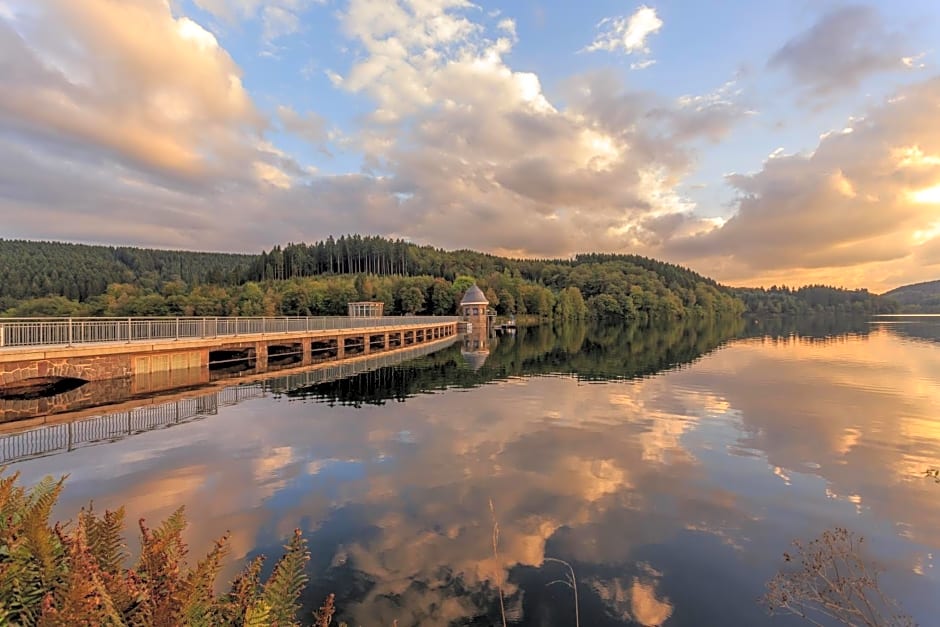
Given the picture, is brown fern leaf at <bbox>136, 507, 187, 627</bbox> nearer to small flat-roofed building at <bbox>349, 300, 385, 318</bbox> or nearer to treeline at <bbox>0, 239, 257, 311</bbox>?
small flat-roofed building at <bbox>349, 300, 385, 318</bbox>

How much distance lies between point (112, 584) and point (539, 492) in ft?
30.1

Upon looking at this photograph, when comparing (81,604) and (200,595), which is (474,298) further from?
(81,604)

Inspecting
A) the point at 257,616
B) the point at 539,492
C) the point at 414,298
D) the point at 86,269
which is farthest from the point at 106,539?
the point at 86,269

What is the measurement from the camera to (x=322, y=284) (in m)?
118

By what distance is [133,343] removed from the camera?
2355 cm

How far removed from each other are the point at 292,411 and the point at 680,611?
16.9 metres

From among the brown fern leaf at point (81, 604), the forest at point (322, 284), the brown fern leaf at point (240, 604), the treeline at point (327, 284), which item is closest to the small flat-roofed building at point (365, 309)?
the forest at point (322, 284)

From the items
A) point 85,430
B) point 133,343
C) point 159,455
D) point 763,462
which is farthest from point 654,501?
point 133,343

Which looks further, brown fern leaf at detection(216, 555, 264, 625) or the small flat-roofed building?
the small flat-roofed building

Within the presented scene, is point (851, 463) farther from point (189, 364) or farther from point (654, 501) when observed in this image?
point (189, 364)

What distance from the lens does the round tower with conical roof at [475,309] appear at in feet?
308

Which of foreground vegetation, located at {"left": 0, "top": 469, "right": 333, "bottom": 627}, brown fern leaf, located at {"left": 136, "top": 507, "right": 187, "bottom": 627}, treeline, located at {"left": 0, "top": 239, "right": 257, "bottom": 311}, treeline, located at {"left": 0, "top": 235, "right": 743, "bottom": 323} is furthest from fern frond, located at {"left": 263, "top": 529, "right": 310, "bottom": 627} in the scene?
treeline, located at {"left": 0, "top": 239, "right": 257, "bottom": 311}

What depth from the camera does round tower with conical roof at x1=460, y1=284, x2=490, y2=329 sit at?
93.8 metres

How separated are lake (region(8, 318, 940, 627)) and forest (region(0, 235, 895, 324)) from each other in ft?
227
